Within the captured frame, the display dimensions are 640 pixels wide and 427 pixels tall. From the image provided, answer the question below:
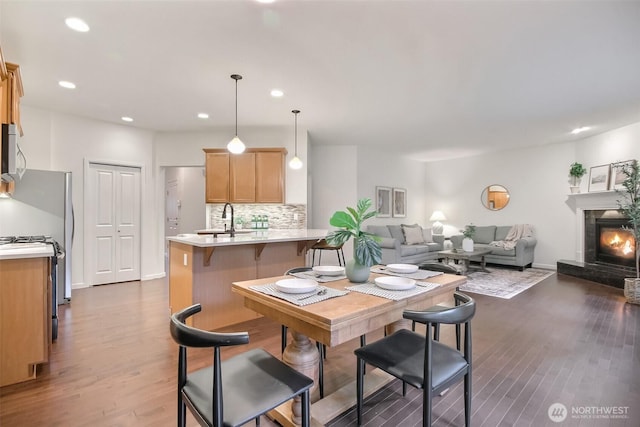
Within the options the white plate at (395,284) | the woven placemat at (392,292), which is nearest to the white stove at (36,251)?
the woven placemat at (392,292)

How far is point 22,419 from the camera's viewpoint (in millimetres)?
1730

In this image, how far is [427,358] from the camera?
4.27 ft

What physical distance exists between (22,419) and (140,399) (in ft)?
1.99

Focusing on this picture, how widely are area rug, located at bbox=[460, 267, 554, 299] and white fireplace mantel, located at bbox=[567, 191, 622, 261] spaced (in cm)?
81

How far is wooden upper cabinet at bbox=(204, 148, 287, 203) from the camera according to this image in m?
5.14

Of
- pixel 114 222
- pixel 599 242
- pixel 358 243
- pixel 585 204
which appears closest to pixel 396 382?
pixel 358 243

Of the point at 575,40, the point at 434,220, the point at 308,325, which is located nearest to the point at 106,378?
the point at 308,325

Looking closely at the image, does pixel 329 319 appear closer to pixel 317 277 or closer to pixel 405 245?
pixel 317 277

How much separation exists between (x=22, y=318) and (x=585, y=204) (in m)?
8.23

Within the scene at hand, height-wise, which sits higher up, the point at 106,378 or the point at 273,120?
the point at 273,120

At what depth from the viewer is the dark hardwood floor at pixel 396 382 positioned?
178 centimetres

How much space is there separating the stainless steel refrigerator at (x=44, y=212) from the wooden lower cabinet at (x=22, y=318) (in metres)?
1.78

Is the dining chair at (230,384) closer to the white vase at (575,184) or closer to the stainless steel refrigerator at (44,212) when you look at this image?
the stainless steel refrigerator at (44,212)

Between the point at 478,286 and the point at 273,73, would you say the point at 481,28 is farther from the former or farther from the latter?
the point at 478,286
